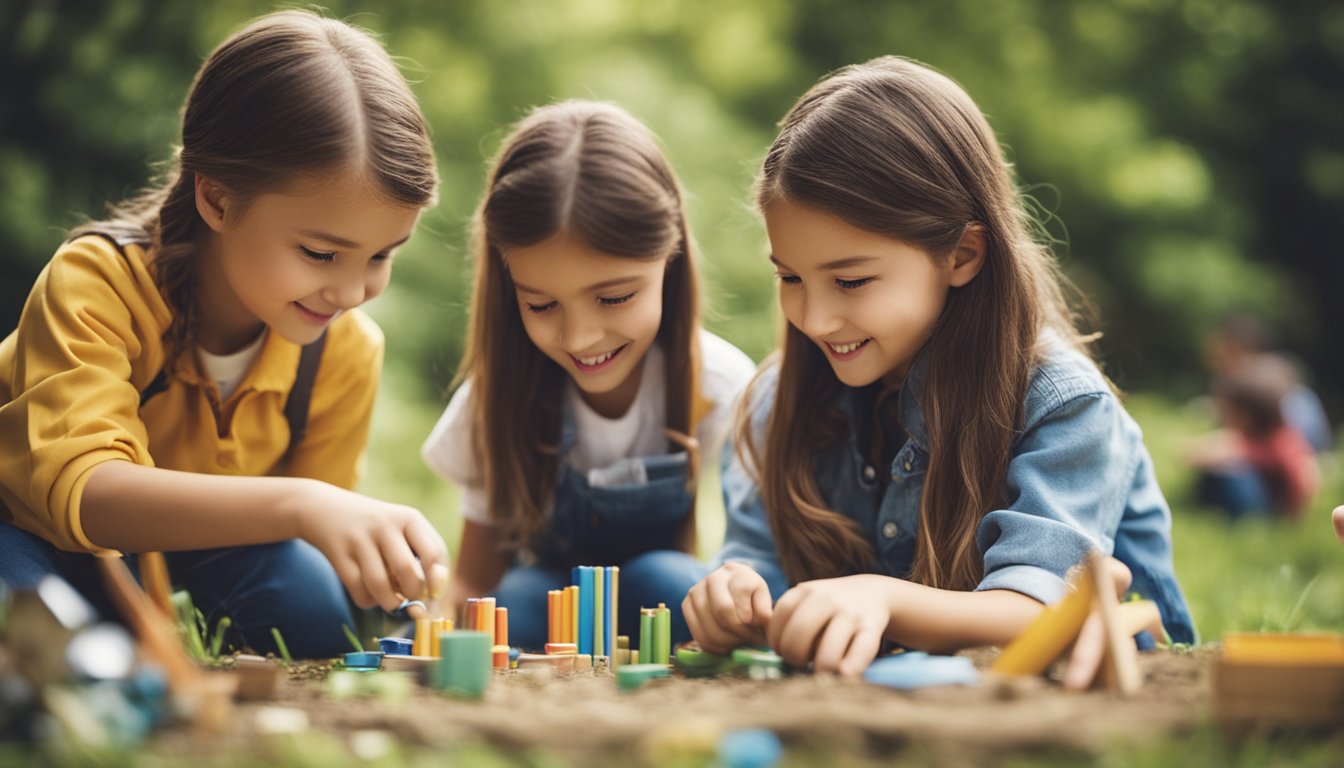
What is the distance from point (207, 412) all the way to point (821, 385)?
1.36 metres

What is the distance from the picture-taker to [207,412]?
2.76 meters

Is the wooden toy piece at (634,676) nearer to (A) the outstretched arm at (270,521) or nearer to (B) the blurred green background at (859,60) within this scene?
(A) the outstretched arm at (270,521)

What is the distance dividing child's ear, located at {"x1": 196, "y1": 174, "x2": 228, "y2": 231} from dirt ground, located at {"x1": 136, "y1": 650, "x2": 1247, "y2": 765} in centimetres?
122

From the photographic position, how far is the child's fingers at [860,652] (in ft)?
6.11

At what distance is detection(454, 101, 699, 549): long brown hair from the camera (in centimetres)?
266

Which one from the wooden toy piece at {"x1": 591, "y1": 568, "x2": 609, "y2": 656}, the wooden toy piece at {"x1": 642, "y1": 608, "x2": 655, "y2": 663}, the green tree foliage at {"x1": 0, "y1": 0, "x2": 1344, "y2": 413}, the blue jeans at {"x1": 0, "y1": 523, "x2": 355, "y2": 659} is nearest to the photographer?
the wooden toy piece at {"x1": 642, "y1": 608, "x2": 655, "y2": 663}

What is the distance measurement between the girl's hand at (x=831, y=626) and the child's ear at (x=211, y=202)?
4.81ft

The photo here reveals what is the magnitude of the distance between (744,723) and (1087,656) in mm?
562

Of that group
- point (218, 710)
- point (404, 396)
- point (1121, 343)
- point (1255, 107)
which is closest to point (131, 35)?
point (404, 396)

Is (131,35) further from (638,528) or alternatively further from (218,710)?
(218,710)

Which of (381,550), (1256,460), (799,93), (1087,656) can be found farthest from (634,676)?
(799,93)

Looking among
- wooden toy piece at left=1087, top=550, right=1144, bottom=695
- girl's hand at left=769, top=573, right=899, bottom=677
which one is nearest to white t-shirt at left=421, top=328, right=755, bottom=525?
girl's hand at left=769, top=573, right=899, bottom=677

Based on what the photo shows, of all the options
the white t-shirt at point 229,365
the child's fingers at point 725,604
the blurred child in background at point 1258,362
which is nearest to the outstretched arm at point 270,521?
the child's fingers at point 725,604

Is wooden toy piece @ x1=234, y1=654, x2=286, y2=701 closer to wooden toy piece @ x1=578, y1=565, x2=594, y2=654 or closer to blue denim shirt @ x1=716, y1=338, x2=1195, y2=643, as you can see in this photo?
wooden toy piece @ x1=578, y1=565, x2=594, y2=654
